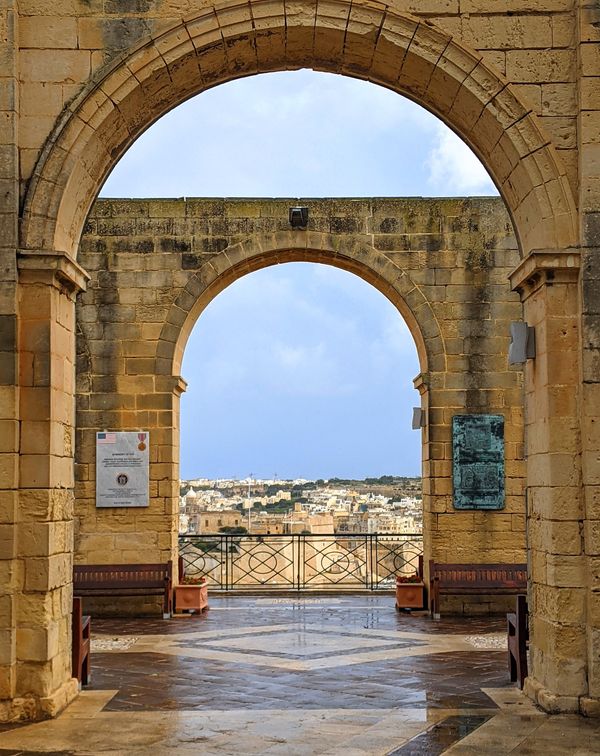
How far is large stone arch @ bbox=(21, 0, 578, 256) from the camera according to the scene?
7.23 meters

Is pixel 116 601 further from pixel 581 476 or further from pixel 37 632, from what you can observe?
pixel 581 476

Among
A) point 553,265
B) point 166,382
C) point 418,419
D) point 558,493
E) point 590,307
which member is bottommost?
point 558,493

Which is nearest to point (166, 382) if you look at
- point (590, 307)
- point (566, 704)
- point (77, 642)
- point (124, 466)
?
point (124, 466)

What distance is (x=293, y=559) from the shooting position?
15.8 meters

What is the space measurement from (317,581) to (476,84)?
36.1 ft

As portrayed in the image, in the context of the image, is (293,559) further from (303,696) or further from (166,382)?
(303,696)

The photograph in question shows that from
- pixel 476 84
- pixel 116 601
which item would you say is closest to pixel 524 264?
pixel 476 84

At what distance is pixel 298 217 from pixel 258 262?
82 centimetres

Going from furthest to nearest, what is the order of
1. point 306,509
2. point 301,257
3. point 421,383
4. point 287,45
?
point 306,509 → point 301,257 → point 421,383 → point 287,45

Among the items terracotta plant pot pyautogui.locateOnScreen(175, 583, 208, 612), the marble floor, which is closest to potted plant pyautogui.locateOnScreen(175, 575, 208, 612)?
terracotta plant pot pyautogui.locateOnScreen(175, 583, 208, 612)

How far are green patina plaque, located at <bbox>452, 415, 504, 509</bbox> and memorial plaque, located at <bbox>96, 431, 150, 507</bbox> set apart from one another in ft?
12.2

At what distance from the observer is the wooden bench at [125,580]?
12.5 meters

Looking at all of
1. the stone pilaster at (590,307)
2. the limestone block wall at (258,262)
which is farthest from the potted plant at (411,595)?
the stone pilaster at (590,307)

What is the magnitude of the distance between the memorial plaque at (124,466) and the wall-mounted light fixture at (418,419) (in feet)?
10.7
